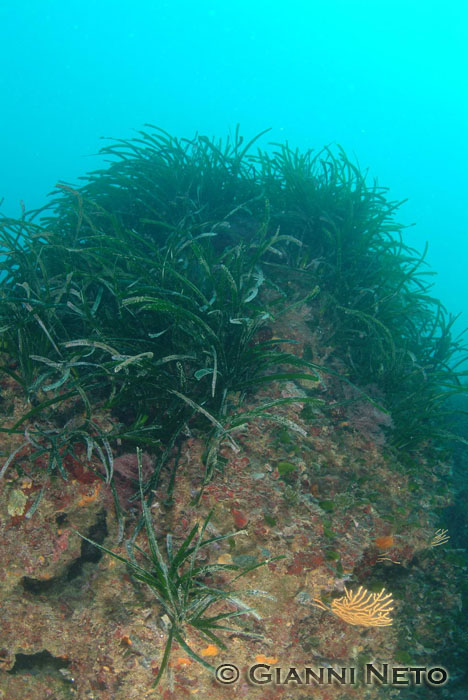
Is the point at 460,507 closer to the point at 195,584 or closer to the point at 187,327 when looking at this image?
the point at 195,584

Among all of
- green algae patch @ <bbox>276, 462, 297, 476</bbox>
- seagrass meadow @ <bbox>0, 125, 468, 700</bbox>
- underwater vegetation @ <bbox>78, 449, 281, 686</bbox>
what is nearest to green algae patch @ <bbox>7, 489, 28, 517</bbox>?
seagrass meadow @ <bbox>0, 125, 468, 700</bbox>

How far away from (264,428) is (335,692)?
63.4 inches

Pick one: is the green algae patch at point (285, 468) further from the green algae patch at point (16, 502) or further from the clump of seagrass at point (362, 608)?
the green algae patch at point (16, 502)

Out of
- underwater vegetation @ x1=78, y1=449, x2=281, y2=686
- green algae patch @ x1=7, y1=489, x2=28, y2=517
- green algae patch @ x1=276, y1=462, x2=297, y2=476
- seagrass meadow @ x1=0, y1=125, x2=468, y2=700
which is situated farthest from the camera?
green algae patch @ x1=276, y1=462, x2=297, y2=476

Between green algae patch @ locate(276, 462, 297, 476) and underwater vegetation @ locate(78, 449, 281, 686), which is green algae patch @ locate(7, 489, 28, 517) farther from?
green algae patch @ locate(276, 462, 297, 476)

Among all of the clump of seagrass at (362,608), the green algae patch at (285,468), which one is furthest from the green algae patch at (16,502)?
the clump of seagrass at (362,608)

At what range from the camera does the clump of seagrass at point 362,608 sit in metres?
2.39

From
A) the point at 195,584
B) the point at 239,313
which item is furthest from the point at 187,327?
the point at 195,584

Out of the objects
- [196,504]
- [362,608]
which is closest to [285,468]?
[196,504]

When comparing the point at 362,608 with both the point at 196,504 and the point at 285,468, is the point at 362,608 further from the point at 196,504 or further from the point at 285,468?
the point at 196,504

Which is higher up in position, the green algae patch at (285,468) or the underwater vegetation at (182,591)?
the green algae patch at (285,468)

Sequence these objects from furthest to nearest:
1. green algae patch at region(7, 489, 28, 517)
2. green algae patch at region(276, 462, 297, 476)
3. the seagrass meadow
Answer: green algae patch at region(276, 462, 297, 476) → green algae patch at region(7, 489, 28, 517) → the seagrass meadow

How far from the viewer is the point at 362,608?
242cm

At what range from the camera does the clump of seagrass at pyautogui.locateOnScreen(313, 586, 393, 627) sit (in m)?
2.39
